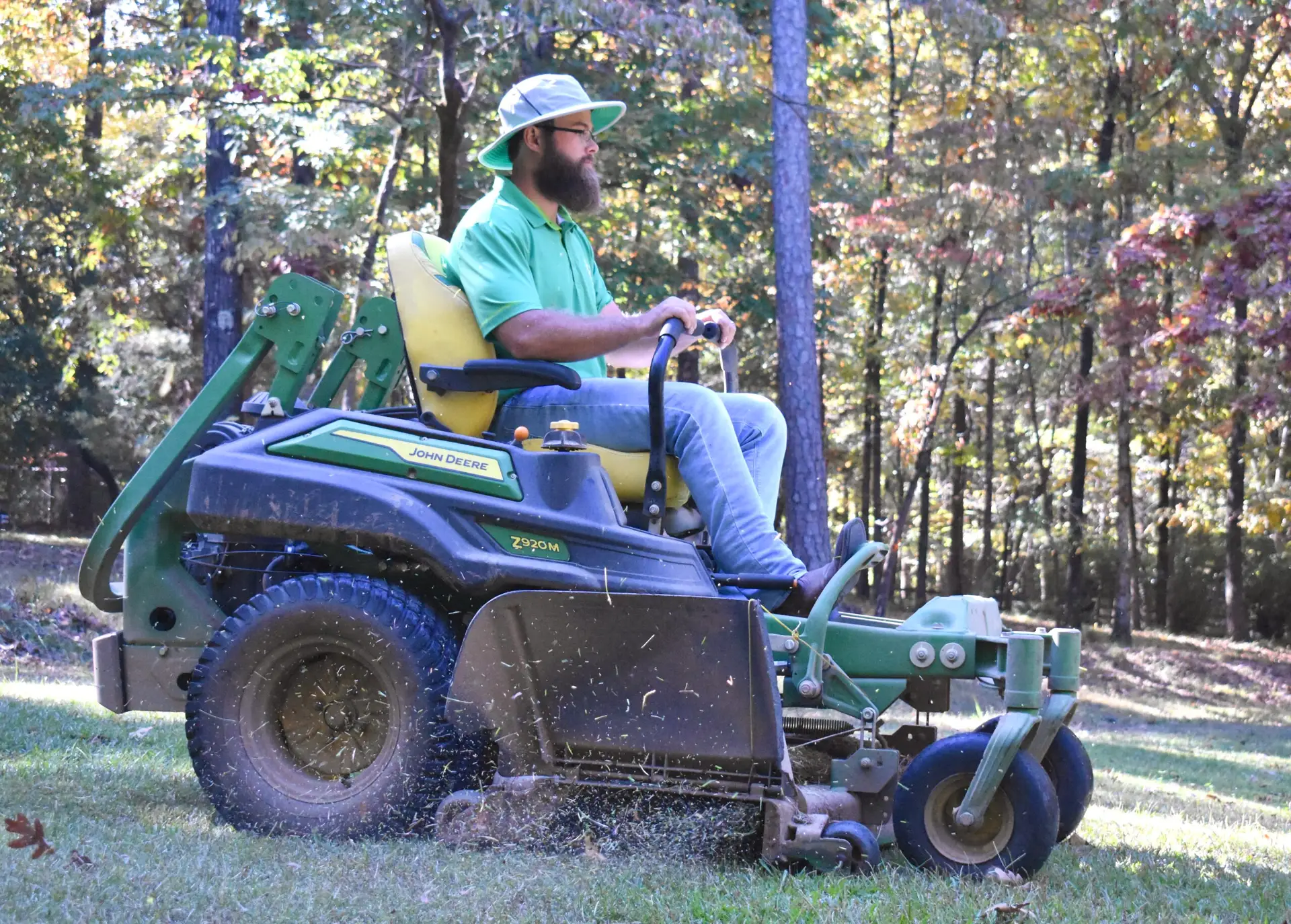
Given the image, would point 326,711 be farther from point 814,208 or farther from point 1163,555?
point 1163,555

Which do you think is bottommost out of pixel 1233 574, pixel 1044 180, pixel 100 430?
pixel 1233 574

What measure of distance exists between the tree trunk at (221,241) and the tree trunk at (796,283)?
4.65m

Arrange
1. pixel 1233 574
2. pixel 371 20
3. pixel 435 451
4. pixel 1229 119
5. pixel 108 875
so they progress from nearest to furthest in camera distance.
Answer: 1. pixel 108 875
2. pixel 435 451
3. pixel 371 20
4. pixel 1229 119
5. pixel 1233 574

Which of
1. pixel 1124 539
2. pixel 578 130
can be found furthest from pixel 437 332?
pixel 1124 539

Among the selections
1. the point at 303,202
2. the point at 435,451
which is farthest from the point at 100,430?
the point at 435,451

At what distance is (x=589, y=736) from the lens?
3404 mm

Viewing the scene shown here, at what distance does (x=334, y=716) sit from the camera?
365 cm

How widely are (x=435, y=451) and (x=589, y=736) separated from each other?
85 centimetres

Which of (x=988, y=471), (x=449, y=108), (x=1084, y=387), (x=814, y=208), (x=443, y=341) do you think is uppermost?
(x=814, y=208)

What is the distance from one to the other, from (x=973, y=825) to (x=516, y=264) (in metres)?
1.98

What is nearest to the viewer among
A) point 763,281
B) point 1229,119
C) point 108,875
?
point 108,875

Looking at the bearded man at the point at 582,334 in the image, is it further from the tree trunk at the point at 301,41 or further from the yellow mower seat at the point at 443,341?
the tree trunk at the point at 301,41

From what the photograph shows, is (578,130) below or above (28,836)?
above

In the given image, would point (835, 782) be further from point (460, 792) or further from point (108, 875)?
point (108, 875)
